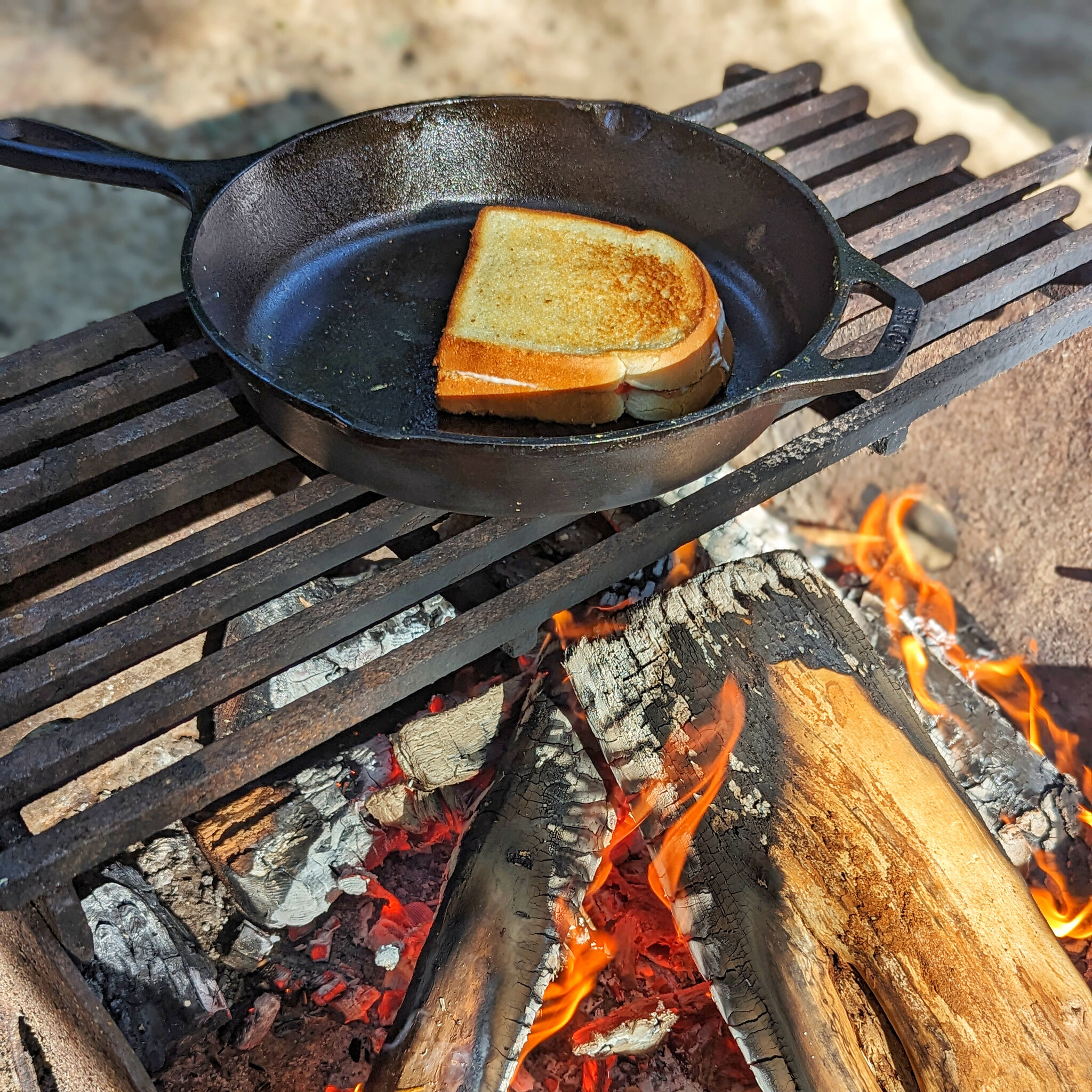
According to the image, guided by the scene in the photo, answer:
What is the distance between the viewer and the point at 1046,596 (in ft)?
7.97

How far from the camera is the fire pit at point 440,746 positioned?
4.02ft

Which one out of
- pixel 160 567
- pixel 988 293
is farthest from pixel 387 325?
pixel 988 293

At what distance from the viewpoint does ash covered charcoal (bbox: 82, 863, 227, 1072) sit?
1507 millimetres

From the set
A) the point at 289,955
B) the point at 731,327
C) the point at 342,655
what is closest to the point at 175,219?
the point at 342,655

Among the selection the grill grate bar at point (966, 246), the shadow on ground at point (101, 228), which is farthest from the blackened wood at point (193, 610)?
the shadow on ground at point (101, 228)

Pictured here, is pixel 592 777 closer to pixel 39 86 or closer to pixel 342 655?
pixel 342 655

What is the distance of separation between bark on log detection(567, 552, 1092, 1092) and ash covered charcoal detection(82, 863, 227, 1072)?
0.83m

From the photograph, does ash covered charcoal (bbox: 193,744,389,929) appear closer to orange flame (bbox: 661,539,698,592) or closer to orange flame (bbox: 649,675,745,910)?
orange flame (bbox: 649,675,745,910)

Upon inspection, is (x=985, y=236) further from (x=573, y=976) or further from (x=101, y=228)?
(x=101, y=228)

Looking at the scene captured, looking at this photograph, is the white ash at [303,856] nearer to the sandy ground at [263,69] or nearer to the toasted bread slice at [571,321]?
the toasted bread slice at [571,321]

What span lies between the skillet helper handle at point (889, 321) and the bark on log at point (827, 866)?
20.0 inches

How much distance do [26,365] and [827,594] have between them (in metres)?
1.55

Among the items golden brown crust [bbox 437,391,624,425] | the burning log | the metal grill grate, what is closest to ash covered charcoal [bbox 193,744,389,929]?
the burning log

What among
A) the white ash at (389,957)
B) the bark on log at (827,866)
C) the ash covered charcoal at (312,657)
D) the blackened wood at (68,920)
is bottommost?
the white ash at (389,957)
